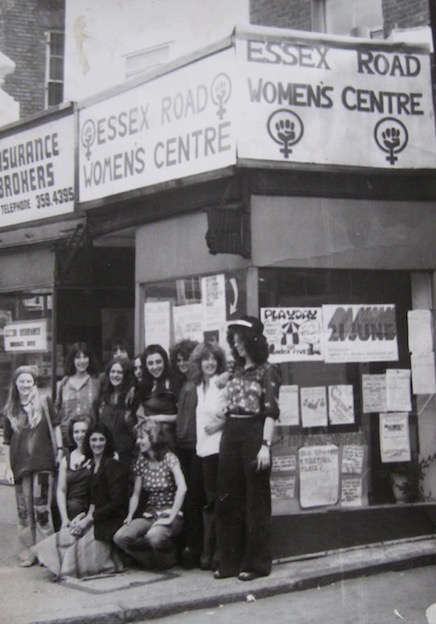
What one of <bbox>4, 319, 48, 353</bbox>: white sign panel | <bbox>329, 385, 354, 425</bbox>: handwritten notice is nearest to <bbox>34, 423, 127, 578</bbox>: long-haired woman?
<bbox>329, 385, 354, 425</bbox>: handwritten notice

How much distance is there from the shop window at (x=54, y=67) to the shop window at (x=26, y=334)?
2.40m

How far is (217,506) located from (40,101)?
5.69 metres

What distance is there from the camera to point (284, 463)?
269 inches

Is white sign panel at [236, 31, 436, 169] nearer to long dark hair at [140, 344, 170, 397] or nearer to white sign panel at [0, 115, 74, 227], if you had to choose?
long dark hair at [140, 344, 170, 397]

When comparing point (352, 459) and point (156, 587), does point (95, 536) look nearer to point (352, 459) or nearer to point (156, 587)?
point (156, 587)

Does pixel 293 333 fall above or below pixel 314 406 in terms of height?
above

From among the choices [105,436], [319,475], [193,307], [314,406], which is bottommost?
[319,475]

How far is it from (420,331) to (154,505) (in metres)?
2.79

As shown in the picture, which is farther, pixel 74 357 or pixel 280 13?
pixel 280 13

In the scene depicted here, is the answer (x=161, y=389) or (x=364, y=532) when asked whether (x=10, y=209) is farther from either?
(x=364, y=532)

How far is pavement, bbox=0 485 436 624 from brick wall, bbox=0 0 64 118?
521 centimetres

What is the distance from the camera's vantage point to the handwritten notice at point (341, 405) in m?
7.04

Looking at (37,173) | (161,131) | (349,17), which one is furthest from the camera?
(37,173)

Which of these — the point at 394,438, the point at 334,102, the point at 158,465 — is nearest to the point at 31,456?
the point at 158,465
